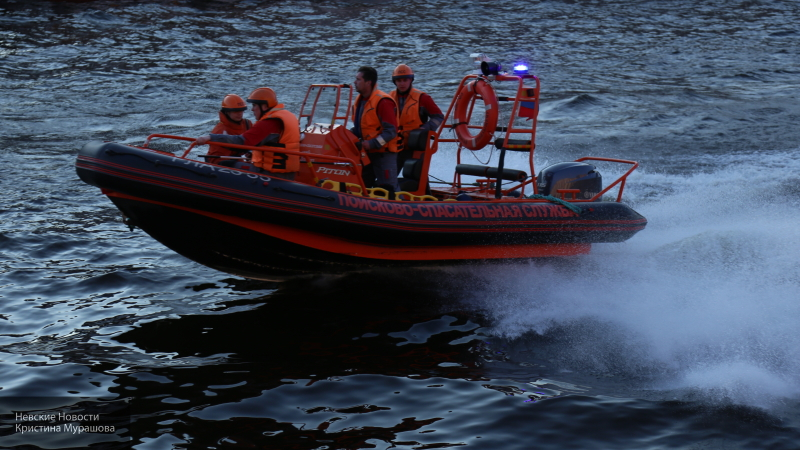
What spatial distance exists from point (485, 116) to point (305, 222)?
5.77ft

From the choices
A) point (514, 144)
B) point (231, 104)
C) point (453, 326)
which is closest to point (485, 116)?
point (514, 144)

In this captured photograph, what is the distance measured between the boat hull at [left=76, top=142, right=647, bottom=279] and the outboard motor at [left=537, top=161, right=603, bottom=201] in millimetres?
279

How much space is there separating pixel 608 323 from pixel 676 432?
59.2 inches

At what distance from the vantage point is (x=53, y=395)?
14.5 ft

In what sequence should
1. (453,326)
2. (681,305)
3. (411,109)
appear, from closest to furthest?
(681,305) < (453,326) < (411,109)

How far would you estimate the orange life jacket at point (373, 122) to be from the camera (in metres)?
6.42

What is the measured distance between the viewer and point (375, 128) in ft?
21.3

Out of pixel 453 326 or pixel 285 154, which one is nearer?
pixel 453 326

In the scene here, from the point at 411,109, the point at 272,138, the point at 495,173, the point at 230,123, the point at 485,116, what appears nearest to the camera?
the point at 272,138

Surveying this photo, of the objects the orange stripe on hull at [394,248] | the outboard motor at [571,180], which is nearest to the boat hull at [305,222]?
the orange stripe on hull at [394,248]

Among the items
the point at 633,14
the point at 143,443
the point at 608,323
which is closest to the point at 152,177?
the point at 143,443

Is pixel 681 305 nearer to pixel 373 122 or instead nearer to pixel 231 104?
pixel 373 122

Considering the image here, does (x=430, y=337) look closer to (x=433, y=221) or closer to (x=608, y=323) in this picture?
(x=433, y=221)

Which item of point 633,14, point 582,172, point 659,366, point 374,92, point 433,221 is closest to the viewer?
point 659,366
